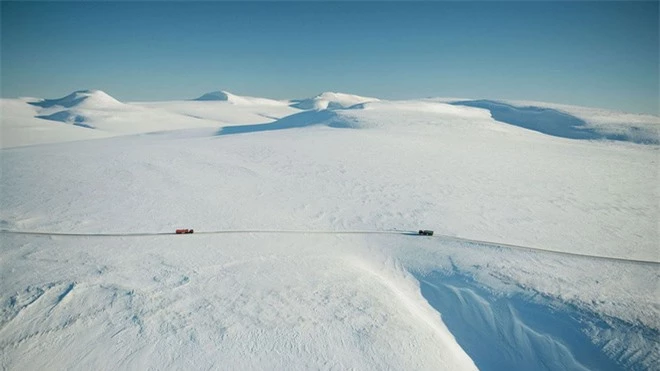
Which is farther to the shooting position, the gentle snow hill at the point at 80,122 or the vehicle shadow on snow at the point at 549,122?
the gentle snow hill at the point at 80,122

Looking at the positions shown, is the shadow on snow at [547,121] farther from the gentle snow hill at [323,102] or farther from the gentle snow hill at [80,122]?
the gentle snow hill at [323,102]

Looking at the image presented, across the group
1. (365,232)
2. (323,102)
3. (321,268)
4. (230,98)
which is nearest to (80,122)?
(365,232)

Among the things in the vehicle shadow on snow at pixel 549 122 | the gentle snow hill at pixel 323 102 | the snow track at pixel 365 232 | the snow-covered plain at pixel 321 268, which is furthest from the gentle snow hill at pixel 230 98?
the snow track at pixel 365 232

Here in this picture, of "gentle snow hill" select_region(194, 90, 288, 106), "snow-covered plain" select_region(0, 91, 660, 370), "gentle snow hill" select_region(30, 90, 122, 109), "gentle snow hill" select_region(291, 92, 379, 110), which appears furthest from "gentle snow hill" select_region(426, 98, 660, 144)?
"gentle snow hill" select_region(194, 90, 288, 106)

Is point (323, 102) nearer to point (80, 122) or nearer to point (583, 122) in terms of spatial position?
point (80, 122)

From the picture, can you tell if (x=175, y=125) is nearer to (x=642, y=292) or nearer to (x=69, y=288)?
(x=69, y=288)

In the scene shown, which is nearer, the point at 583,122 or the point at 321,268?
the point at 321,268
